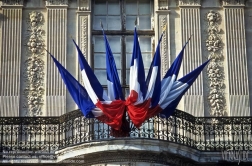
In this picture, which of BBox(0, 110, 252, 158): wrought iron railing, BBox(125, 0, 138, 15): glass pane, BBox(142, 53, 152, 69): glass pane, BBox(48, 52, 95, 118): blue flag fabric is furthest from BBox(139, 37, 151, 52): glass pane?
BBox(48, 52, 95, 118): blue flag fabric

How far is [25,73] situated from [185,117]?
13.2ft

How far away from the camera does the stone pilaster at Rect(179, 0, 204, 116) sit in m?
23.1

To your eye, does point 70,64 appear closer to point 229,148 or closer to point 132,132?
point 132,132

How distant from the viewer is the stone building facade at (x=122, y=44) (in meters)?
23.2

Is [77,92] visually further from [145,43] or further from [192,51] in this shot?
[192,51]

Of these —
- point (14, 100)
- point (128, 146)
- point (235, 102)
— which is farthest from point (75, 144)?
point (235, 102)

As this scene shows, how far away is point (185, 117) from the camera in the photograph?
22188 millimetres

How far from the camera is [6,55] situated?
23.5 metres

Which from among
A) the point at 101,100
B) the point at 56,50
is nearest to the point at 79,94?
the point at 101,100

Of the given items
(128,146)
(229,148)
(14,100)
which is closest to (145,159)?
(128,146)

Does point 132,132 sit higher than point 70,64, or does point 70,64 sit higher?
point 70,64

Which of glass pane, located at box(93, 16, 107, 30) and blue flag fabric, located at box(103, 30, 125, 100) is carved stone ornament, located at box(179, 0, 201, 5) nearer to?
glass pane, located at box(93, 16, 107, 30)

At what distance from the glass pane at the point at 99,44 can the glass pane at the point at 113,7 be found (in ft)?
2.42

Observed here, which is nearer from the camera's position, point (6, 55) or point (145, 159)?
point (145, 159)
